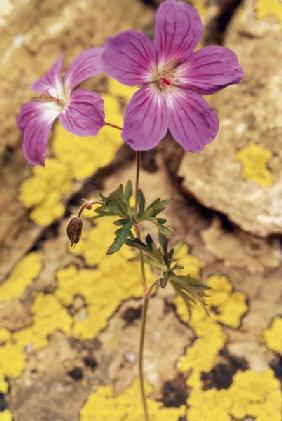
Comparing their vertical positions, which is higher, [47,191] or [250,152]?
[250,152]

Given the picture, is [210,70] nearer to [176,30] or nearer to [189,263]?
[176,30]

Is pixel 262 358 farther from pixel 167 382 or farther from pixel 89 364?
pixel 89 364

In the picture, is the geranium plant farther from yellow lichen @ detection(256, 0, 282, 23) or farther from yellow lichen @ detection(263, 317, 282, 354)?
yellow lichen @ detection(256, 0, 282, 23)

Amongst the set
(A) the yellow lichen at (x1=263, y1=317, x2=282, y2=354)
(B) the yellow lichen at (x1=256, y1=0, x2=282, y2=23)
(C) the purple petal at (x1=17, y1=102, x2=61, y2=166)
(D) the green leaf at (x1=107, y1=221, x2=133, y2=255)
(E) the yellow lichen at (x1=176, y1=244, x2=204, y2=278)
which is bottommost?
(A) the yellow lichen at (x1=263, y1=317, x2=282, y2=354)

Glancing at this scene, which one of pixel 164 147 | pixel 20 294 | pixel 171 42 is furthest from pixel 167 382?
pixel 171 42

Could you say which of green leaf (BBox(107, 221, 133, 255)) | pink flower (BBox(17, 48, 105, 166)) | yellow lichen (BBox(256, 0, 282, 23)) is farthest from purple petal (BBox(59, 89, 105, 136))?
yellow lichen (BBox(256, 0, 282, 23))

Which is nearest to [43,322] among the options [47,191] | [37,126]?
[47,191]
